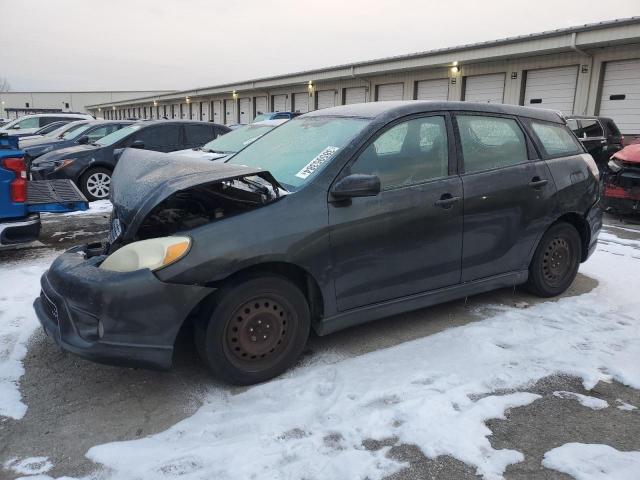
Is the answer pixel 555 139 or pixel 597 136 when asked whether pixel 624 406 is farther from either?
pixel 597 136

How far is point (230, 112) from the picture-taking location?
40062mm

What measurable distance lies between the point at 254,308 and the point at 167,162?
3.99 feet

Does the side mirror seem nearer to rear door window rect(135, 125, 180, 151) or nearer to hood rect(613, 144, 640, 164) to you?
hood rect(613, 144, 640, 164)

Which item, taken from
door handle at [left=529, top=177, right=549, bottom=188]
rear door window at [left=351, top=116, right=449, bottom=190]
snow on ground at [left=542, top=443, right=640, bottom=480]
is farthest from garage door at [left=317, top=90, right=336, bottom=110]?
snow on ground at [left=542, top=443, right=640, bottom=480]

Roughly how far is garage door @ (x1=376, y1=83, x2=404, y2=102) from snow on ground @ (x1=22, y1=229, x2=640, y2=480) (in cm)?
2077

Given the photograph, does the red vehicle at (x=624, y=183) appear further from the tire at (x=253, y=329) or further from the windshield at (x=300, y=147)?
the tire at (x=253, y=329)

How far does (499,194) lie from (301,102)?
92.1 feet

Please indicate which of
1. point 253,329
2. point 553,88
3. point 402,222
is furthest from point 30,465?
point 553,88

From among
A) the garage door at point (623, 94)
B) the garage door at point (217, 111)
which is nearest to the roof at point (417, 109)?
the garage door at point (623, 94)

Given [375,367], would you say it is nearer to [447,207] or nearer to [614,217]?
[447,207]

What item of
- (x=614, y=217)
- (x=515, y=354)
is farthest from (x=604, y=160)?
(x=515, y=354)

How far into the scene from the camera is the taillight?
17.4 feet

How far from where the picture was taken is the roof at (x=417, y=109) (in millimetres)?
3826

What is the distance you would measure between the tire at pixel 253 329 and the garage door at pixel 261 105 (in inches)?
1288
